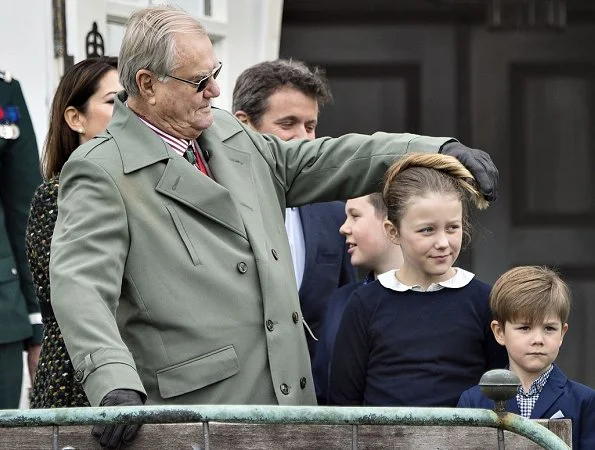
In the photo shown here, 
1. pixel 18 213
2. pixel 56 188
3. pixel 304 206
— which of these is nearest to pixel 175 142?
pixel 56 188

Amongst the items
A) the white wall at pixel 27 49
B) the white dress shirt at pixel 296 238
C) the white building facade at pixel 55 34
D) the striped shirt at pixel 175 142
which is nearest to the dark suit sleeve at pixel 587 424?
the striped shirt at pixel 175 142

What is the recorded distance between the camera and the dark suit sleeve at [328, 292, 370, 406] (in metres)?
4.00

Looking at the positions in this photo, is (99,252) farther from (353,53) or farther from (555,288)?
(353,53)

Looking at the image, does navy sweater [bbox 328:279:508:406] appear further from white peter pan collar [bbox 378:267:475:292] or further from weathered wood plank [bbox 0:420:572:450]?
weathered wood plank [bbox 0:420:572:450]

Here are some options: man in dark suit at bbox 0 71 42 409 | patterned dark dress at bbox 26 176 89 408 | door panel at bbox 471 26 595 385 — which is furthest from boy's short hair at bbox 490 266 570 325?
door panel at bbox 471 26 595 385

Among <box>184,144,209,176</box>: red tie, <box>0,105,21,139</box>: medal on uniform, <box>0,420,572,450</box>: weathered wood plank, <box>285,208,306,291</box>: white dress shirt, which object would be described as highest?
<box>0,105,21,139</box>: medal on uniform

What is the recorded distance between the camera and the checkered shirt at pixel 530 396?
3.93 m

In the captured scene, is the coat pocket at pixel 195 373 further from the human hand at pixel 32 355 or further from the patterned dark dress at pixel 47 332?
the human hand at pixel 32 355

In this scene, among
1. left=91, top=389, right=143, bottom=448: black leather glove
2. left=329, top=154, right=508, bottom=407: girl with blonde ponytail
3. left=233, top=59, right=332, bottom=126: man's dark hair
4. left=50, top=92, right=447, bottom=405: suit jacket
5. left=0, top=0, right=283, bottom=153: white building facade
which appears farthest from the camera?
left=0, top=0, right=283, bottom=153: white building facade

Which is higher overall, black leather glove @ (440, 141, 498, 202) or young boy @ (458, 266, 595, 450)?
black leather glove @ (440, 141, 498, 202)

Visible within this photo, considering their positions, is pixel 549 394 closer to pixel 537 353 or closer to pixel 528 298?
pixel 537 353

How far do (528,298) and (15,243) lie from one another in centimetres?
216

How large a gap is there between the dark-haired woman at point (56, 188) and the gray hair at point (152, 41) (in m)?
0.57

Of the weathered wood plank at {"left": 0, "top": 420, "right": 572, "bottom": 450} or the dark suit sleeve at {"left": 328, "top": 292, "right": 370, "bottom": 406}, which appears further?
the dark suit sleeve at {"left": 328, "top": 292, "right": 370, "bottom": 406}
